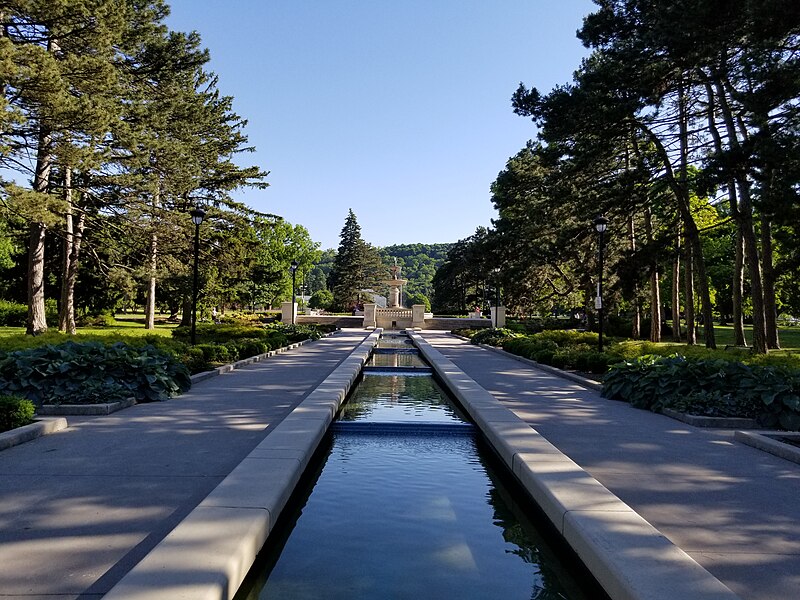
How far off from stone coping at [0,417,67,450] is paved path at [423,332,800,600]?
6868 mm

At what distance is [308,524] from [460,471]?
250 cm

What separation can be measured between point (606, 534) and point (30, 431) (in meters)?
7.11

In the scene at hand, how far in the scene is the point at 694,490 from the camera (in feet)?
19.6

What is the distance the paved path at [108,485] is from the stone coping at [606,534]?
10.3ft

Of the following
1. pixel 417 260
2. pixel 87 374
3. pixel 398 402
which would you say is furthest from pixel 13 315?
pixel 417 260

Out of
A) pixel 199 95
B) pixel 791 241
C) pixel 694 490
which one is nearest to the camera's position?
pixel 694 490

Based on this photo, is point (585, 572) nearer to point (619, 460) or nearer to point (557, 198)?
point (619, 460)

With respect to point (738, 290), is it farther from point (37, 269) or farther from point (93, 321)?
point (93, 321)

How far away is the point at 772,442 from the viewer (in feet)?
25.5

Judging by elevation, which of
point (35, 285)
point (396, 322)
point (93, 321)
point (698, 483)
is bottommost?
point (698, 483)

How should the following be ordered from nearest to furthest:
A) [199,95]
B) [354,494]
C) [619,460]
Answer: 1. [354,494]
2. [619,460]
3. [199,95]

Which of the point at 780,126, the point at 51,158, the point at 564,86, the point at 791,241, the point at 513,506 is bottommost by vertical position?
the point at 513,506

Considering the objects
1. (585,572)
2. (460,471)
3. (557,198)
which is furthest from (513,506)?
(557,198)

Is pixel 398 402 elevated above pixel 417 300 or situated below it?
below
